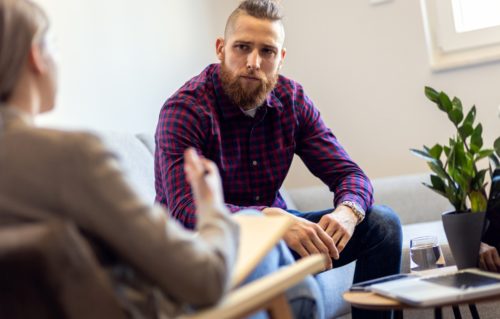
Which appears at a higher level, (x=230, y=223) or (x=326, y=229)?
(x=230, y=223)

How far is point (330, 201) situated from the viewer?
10.3 ft

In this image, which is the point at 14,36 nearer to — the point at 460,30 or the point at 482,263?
the point at 482,263

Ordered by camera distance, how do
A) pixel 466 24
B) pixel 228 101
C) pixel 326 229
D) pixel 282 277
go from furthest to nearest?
pixel 466 24 → pixel 228 101 → pixel 326 229 → pixel 282 277

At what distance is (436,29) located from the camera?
11.5ft

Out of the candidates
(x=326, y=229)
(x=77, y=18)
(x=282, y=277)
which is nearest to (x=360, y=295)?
(x=326, y=229)

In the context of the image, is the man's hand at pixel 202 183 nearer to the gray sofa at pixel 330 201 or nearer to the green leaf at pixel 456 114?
the gray sofa at pixel 330 201

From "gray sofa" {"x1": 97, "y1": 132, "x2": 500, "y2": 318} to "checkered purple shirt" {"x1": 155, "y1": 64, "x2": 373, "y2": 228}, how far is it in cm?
13

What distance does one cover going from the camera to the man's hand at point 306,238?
6.00ft

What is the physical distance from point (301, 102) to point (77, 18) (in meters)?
0.73

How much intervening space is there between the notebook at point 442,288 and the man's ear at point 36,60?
2.54 ft

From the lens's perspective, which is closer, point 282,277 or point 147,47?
point 282,277

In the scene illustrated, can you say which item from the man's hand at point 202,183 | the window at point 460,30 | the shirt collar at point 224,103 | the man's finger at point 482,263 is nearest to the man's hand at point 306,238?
the man's finger at point 482,263

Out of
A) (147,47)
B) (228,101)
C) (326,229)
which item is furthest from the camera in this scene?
(147,47)

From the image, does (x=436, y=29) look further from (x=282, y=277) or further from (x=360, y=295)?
(x=282, y=277)
